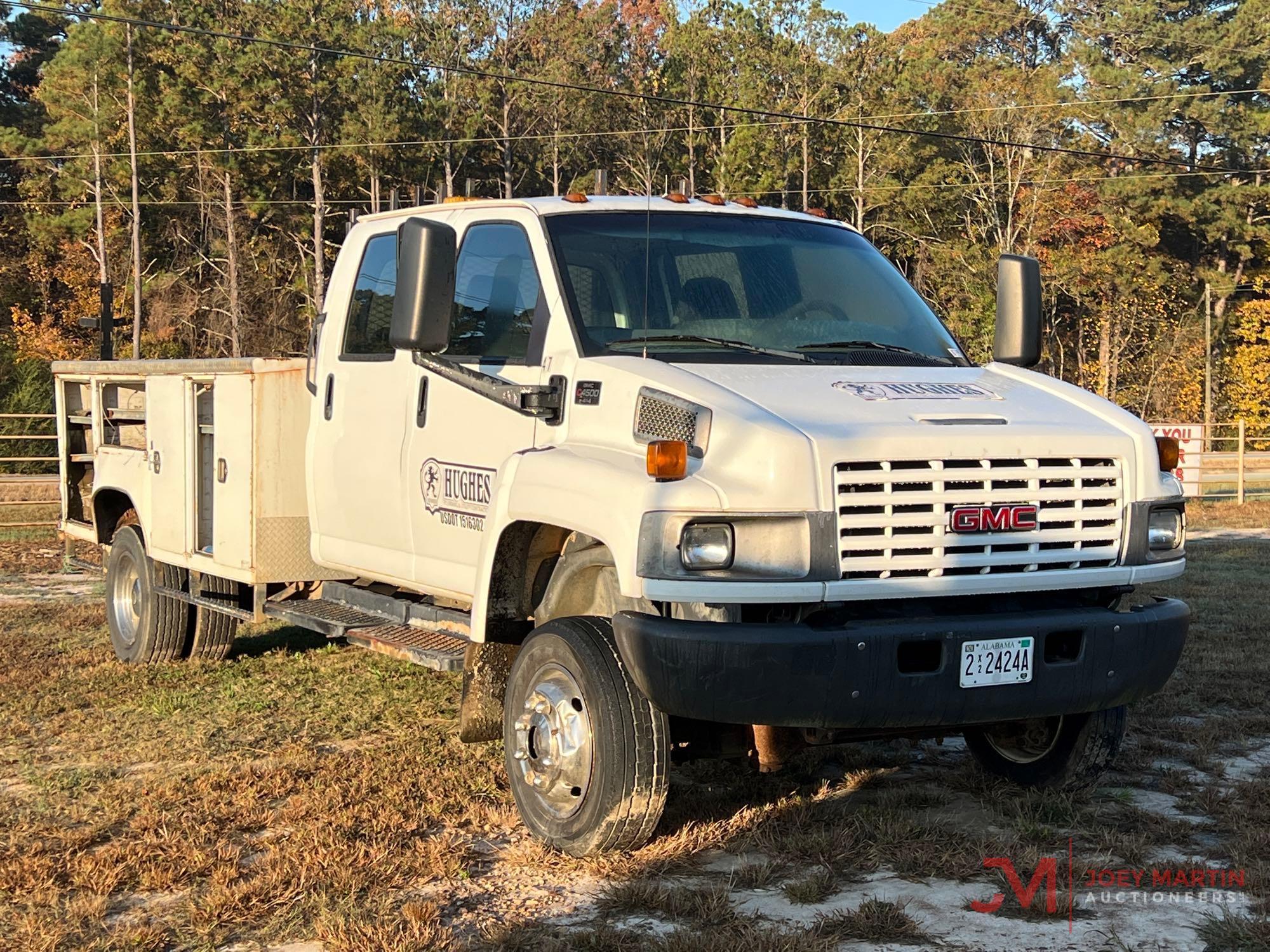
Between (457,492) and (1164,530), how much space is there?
105 inches

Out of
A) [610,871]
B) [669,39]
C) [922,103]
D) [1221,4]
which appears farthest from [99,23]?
[610,871]

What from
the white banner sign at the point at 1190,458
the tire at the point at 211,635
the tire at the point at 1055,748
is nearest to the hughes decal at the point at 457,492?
the tire at the point at 1055,748

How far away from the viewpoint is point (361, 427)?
6.69 meters

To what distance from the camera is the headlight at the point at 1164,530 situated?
17.2 feet

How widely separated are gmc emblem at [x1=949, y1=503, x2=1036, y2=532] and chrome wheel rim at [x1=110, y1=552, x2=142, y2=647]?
19.3 feet

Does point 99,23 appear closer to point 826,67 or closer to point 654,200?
point 826,67

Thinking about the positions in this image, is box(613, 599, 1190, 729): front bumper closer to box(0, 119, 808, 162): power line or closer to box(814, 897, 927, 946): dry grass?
box(814, 897, 927, 946): dry grass

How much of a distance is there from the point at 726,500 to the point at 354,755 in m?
2.86

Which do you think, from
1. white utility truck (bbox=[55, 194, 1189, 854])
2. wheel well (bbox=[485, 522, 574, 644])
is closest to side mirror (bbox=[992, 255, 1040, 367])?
white utility truck (bbox=[55, 194, 1189, 854])

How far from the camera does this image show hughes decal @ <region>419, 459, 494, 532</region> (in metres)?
5.75

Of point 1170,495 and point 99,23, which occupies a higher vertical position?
point 99,23

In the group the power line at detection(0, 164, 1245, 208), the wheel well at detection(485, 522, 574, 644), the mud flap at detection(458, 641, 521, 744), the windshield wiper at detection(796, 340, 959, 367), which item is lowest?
the mud flap at detection(458, 641, 521, 744)

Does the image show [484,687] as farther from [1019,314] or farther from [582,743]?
[1019,314]

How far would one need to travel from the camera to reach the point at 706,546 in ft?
15.0
